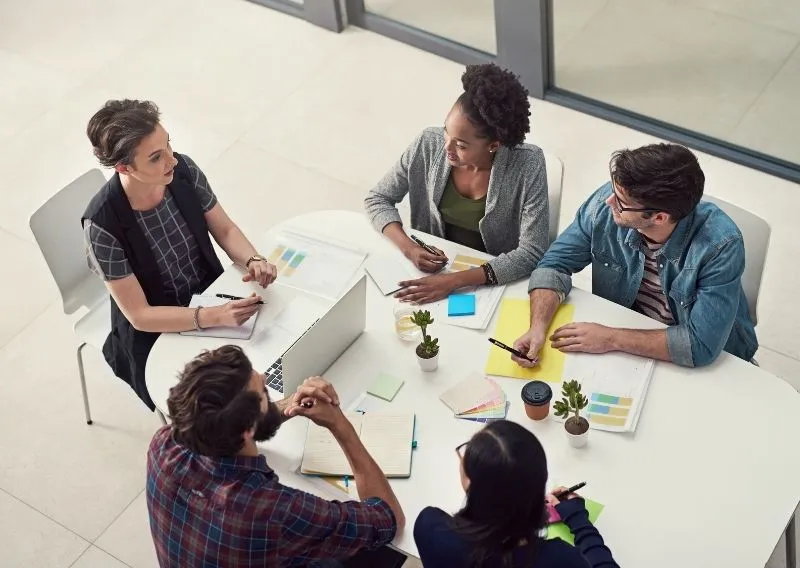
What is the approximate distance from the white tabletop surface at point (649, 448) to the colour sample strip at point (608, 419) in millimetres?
32

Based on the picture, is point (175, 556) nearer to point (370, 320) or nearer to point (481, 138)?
point (370, 320)

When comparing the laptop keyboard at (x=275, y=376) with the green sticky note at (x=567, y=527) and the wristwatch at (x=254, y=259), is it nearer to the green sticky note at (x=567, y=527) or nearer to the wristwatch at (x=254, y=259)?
the wristwatch at (x=254, y=259)

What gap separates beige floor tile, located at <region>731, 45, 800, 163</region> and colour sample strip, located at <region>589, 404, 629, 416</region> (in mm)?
2478

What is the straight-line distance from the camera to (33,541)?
3.77 m

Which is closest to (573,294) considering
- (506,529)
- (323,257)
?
(323,257)

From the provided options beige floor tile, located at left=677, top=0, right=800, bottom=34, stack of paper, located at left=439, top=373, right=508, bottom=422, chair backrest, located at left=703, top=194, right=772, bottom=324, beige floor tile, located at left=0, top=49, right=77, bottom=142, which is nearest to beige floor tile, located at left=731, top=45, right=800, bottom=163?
beige floor tile, located at left=677, top=0, right=800, bottom=34

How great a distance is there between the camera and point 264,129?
17.5 feet

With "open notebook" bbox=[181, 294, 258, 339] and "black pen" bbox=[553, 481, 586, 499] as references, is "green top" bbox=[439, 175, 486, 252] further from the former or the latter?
"black pen" bbox=[553, 481, 586, 499]

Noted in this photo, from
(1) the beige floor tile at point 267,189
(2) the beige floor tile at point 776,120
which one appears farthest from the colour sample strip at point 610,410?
(2) the beige floor tile at point 776,120

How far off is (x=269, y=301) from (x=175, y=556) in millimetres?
998

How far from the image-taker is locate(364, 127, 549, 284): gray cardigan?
133 inches

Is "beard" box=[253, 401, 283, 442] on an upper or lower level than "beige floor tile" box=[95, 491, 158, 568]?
upper

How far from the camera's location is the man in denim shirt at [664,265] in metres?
2.92

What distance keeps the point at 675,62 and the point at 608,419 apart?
266 centimetres
